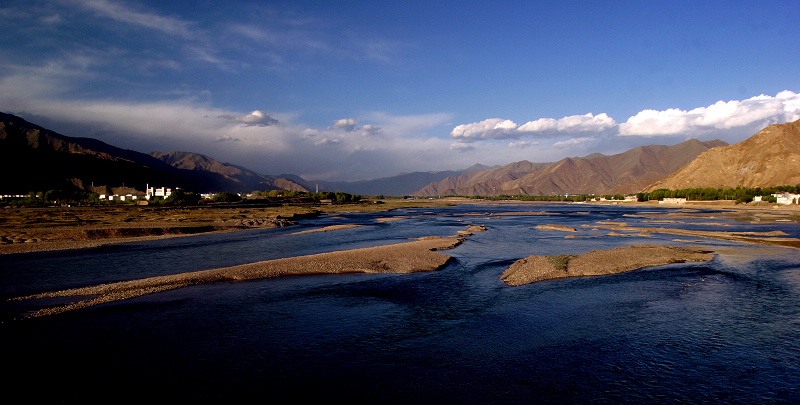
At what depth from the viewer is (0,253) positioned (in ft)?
105

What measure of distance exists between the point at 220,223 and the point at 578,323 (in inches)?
2169

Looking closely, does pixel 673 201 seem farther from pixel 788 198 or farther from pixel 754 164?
pixel 788 198

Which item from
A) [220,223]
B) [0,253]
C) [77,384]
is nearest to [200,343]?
[77,384]

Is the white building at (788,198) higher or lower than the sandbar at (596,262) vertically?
higher

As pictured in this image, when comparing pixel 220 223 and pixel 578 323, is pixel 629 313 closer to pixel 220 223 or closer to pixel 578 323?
pixel 578 323

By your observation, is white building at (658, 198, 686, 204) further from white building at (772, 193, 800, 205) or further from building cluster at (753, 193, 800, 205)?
white building at (772, 193, 800, 205)

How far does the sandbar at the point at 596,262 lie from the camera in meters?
24.5

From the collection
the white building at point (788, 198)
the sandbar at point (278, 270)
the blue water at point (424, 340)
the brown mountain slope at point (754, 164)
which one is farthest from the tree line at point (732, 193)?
the sandbar at point (278, 270)

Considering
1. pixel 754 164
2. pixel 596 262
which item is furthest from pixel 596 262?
pixel 754 164

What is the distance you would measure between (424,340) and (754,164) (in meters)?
210

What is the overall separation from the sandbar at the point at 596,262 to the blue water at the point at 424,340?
136 centimetres

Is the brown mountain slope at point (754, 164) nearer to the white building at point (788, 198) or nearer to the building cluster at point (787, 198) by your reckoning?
the building cluster at point (787, 198)

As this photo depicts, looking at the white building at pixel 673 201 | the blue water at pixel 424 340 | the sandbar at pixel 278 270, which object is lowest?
the blue water at pixel 424 340

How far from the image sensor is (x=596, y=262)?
2781 cm
